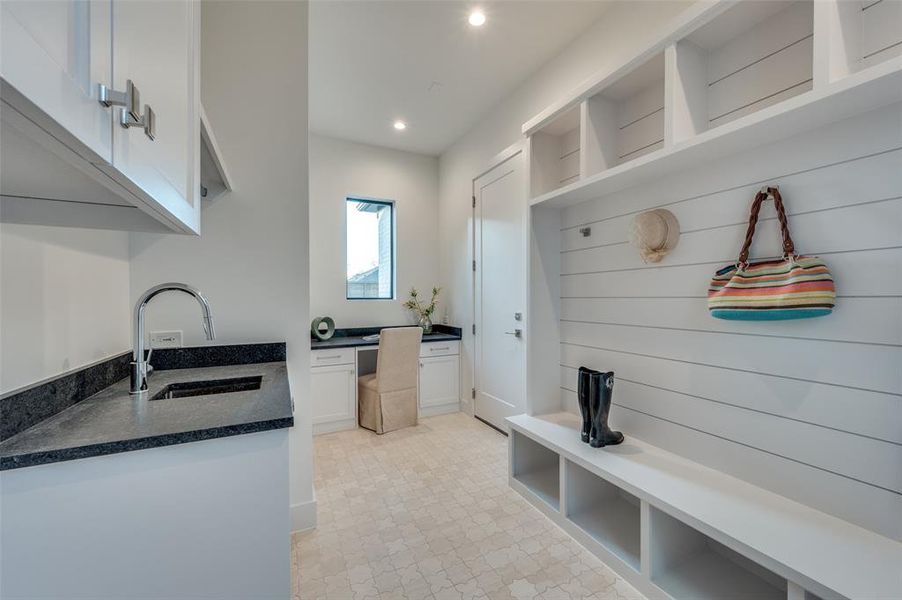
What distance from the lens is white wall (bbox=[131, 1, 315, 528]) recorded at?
5.96 feet

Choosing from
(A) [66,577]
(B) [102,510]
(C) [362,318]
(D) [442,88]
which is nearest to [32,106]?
(B) [102,510]

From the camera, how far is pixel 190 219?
1061mm

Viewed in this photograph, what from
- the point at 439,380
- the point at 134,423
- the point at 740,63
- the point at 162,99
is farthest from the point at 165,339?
the point at 740,63

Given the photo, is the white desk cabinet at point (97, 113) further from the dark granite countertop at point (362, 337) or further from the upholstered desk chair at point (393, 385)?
the dark granite countertop at point (362, 337)

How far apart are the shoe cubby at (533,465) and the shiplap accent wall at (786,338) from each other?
62 cm

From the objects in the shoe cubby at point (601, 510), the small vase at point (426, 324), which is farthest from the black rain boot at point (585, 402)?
the small vase at point (426, 324)

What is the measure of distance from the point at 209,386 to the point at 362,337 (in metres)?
2.34

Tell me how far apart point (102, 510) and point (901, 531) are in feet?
7.23

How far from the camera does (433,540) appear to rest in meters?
1.83

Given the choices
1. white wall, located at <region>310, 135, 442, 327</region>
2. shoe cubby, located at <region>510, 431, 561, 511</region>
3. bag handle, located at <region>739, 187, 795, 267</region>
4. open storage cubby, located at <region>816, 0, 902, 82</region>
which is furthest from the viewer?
white wall, located at <region>310, 135, 442, 327</region>

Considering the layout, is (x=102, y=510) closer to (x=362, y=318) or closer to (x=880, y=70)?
(x=880, y=70)

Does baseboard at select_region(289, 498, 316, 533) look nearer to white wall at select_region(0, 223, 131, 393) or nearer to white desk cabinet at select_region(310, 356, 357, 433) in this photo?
white wall at select_region(0, 223, 131, 393)

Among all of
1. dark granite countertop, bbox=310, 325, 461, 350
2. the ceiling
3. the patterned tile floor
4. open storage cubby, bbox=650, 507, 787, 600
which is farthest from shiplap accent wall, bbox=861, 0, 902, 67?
dark granite countertop, bbox=310, 325, 461, 350

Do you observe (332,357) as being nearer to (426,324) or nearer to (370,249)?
(426,324)
